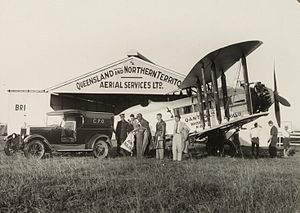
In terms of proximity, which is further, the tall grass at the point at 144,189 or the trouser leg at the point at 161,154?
the trouser leg at the point at 161,154

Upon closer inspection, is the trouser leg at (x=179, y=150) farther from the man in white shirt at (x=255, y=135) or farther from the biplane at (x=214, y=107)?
the man in white shirt at (x=255, y=135)

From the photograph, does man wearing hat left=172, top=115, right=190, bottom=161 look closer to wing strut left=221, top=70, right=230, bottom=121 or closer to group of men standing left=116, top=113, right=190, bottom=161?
group of men standing left=116, top=113, right=190, bottom=161

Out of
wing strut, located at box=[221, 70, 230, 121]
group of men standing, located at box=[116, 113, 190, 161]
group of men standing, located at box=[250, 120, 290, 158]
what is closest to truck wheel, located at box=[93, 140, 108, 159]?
group of men standing, located at box=[116, 113, 190, 161]

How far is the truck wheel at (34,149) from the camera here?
452cm

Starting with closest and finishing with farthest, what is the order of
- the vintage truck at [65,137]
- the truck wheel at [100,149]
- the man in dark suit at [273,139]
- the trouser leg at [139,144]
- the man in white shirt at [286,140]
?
1. the vintage truck at [65,137]
2. the truck wheel at [100,149]
3. the trouser leg at [139,144]
4. the man in white shirt at [286,140]
5. the man in dark suit at [273,139]

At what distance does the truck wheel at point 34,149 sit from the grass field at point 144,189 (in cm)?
79

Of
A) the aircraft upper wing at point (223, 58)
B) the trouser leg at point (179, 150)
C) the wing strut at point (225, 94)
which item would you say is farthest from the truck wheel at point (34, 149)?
the wing strut at point (225, 94)

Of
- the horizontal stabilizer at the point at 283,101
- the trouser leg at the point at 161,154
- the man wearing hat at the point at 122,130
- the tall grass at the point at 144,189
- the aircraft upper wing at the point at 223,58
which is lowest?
the tall grass at the point at 144,189

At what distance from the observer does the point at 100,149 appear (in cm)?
484

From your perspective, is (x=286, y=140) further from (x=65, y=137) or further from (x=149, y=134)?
(x=65, y=137)

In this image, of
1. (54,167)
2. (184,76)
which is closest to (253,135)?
(184,76)

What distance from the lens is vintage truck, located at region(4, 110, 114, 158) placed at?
4656mm

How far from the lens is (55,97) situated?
5.07 metres

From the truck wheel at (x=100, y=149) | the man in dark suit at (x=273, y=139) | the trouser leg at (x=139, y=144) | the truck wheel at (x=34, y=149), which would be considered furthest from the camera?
the man in dark suit at (x=273, y=139)
